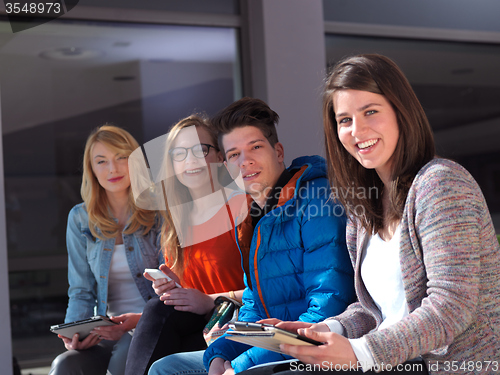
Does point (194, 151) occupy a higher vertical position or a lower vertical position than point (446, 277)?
higher

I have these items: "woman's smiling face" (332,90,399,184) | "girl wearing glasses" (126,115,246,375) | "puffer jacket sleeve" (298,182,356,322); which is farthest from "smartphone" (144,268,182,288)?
"woman's smiling face" (332,90,399,184)

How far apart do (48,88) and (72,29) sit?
43 centimetres

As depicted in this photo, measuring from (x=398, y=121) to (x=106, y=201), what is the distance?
6.30ft

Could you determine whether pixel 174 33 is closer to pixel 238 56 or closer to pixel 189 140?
pixel 238 56

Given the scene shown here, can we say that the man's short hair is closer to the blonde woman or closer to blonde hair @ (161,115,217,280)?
blonde hair @ (161,115,217,280)

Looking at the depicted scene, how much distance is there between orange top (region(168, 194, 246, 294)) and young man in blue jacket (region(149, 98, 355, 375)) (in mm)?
240

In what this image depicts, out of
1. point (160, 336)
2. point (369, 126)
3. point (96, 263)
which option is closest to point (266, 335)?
point (369, 126)

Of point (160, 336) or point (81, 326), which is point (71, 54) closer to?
point (81, 326)

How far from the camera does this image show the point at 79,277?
2.85 meters

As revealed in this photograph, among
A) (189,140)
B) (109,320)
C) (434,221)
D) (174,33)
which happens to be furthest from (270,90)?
(434,221)

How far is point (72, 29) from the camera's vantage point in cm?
353

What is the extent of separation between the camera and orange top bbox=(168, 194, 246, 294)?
2389mm

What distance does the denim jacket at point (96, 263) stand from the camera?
277 centimetres

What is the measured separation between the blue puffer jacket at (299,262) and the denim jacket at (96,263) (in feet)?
3.03
